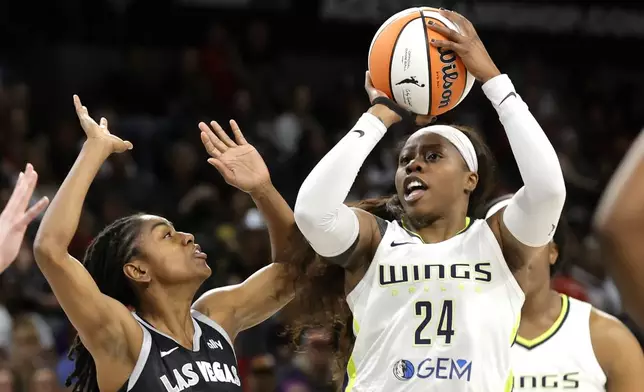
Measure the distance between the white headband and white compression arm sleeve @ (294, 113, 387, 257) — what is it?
31 cm

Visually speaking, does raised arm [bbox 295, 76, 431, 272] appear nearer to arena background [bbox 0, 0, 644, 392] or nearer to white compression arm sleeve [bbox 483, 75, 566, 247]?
white compression arm sleeve [bbox 483, 75, 566, 247]

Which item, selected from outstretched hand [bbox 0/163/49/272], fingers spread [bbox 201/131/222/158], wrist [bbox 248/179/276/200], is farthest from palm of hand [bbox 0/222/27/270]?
wrist [bbox 248/179/276/200]

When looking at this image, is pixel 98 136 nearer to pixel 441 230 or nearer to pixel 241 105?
pixel 441 230

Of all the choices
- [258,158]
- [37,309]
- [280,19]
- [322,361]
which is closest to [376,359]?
[258,158]

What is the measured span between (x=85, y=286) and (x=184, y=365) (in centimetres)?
46

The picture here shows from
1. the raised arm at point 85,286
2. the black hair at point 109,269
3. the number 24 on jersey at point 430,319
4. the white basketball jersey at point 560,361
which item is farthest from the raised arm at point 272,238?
the white basketball jersey at point 560,361

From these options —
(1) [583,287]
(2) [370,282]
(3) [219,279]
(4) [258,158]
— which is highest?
(4) [258,158]

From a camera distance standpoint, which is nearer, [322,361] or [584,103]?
[322,361]

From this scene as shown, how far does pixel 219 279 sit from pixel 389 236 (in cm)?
325

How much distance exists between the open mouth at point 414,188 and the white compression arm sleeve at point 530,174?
1.01ft

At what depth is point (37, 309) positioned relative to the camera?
6816 mm

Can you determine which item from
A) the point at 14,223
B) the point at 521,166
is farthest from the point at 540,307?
the point at 14,223

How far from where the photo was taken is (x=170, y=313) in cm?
371

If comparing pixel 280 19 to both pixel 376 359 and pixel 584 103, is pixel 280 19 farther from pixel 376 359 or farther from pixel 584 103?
pixel 376 359
